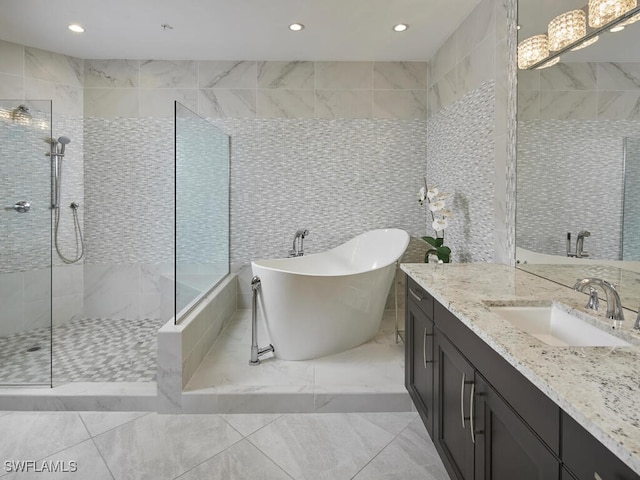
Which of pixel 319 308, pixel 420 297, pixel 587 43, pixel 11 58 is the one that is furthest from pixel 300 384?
pixel 11 58

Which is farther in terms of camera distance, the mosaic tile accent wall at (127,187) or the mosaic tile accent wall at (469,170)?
the mosaic tile accent wall at (127,187)

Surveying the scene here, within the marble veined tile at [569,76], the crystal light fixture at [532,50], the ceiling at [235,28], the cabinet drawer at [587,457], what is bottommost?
the cabinet drawer at [587,457]

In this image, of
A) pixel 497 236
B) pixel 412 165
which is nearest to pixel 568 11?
pixel 497 236

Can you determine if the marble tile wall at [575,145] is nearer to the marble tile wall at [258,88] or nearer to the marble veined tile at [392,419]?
the marble veined tile at [392,419]

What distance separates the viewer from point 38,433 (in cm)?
190

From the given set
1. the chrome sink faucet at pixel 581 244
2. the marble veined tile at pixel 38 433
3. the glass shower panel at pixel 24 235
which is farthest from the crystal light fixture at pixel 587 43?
the glass shower panel at pixel 24 235

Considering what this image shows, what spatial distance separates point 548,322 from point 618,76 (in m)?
0.92

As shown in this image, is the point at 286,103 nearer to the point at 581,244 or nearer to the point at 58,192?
the point at 58,192

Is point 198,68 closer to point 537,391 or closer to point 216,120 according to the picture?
point 216,120

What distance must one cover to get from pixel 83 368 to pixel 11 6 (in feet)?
8.72

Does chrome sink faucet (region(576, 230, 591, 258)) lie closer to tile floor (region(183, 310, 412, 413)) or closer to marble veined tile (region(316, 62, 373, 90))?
tile floor (region(183, 310, 412, 413))

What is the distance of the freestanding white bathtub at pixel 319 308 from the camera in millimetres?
2414

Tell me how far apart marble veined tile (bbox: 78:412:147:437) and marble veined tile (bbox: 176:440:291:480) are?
2.13ft

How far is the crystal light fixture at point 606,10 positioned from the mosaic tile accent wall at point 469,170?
0.86 metres
